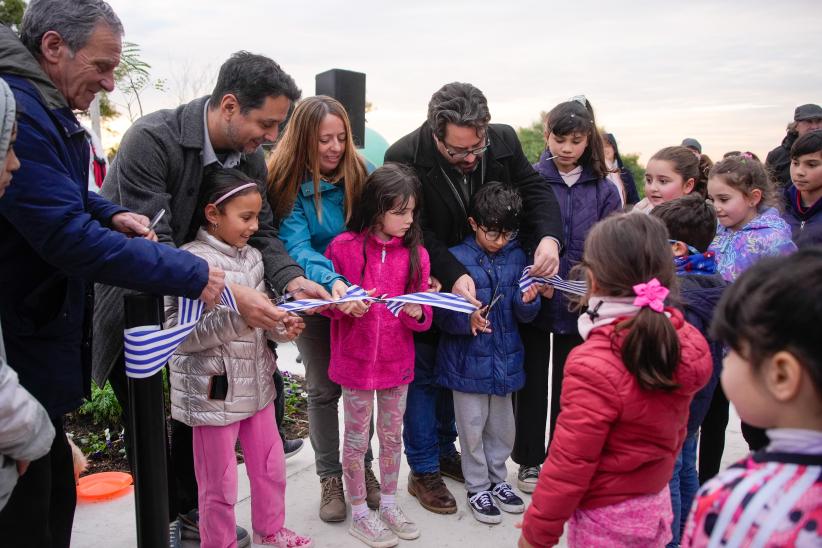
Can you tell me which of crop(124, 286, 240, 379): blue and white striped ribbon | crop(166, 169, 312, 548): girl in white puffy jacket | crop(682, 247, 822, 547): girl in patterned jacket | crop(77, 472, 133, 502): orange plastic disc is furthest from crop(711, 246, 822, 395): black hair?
crop(77, 472, 133, 502): orange plastic disc

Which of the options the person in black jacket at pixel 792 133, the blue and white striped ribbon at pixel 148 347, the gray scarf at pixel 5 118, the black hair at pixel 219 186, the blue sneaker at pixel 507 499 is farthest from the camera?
the person in black jacket at pixel 792 133

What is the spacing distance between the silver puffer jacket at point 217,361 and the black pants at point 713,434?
230 cm

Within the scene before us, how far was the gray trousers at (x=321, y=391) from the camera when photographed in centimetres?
354

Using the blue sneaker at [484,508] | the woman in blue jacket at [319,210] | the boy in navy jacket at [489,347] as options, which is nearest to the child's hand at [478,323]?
the boy in navy jacket at [489,347]

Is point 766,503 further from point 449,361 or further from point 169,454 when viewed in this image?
point 169,454

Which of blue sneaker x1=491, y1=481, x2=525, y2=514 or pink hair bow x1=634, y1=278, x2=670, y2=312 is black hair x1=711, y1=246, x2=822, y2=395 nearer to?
pink hair bow x1=634, y1=278, x2=670, y2=312

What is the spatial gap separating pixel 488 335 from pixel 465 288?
34cm

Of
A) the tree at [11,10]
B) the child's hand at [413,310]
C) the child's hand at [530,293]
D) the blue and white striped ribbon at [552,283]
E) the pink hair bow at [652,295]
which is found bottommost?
the child's hand at [413,310]

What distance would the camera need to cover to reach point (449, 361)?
3.55 meters

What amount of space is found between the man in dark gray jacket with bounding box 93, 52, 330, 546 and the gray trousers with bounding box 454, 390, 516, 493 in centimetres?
109

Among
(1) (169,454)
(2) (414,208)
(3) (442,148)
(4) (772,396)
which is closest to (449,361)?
(2) (414,208)

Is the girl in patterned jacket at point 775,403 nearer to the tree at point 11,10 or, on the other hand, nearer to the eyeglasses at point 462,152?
the eyeglasses at point 462,152

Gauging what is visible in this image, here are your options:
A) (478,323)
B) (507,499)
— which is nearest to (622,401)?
(478,323)

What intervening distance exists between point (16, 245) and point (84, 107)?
0.61 m
